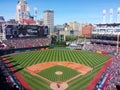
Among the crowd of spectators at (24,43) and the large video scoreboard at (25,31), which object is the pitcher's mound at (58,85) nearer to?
the crowd of spectators at (24,43)

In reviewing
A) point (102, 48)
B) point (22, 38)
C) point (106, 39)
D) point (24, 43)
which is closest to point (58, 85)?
point (102, 48)

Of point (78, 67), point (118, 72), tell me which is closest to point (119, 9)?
point (78, 67)

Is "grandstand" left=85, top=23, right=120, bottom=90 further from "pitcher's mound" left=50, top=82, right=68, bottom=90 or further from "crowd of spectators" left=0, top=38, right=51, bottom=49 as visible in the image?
"pitcher's mound" left=50, top=82, right=68, bottom=90

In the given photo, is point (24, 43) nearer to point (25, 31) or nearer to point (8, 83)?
point (25, 31)

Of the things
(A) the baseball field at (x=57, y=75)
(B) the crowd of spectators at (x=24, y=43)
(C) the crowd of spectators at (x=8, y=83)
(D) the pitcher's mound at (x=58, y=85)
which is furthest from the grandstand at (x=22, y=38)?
(D) the pitcher's mound at (x=58, y=85)

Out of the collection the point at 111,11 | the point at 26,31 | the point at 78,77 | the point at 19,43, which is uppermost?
the point at 111,11

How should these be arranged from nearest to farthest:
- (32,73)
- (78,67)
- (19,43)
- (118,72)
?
(118,72), (32,73), (78,67), (19,43)

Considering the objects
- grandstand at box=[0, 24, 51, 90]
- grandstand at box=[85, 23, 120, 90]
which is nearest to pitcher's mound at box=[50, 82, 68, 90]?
grandstand at box=[85, 23, 120, 90]

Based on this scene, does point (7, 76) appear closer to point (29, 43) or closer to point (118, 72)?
point (118, 72)
